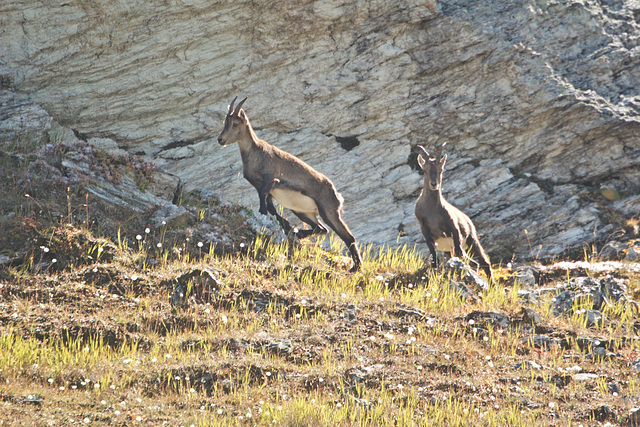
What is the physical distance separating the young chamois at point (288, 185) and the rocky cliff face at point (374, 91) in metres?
3.80

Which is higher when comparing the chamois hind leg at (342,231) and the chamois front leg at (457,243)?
the chamois hind leg at (342,231)

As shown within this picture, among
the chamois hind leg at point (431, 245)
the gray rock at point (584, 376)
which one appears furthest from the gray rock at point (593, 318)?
the chamois hind leg at point (431, 245)

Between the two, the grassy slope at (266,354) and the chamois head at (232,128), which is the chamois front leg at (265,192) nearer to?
the chamois head at (232,128)

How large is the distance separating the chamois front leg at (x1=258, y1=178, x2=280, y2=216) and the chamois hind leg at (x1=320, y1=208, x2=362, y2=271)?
1.02 m

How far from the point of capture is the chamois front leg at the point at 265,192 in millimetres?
11266

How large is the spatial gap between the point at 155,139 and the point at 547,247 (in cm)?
1028

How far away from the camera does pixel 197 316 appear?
7.67 m

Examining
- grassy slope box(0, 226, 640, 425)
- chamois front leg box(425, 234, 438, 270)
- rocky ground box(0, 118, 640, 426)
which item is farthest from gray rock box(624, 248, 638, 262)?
grassy slope box(0, 226, 640, 425)

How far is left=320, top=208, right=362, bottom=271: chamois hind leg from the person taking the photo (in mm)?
11406

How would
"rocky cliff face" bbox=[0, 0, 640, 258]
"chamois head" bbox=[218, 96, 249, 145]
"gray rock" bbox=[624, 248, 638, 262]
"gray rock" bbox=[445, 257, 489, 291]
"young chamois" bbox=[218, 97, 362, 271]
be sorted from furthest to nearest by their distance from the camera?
"rocky cliff face" bbox=[0, 0, 640, 258] < "gray rock" bbox=[624, 248, 638, 262] < "chamois head" bbox=[218, 96, 249, 145] < "young chamois" bbox=[218, 97, 362, 271] < "gray rock" bbox=[445, 257, 489, 291]

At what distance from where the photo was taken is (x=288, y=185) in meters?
11.8

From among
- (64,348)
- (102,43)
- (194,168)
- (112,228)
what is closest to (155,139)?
(194,168)

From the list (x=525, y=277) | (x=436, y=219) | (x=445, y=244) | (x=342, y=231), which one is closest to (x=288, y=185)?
(x=342, y=231)

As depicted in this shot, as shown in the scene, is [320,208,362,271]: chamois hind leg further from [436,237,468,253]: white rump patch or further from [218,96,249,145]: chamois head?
[218,96,249,145]: chamois head
